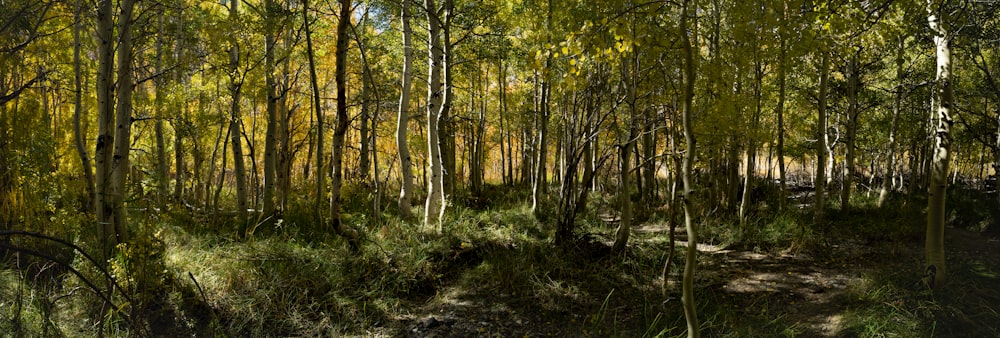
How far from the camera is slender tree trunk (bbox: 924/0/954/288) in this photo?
16.4 feet

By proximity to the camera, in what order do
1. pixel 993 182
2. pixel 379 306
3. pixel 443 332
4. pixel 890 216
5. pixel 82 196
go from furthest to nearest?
pixel 993 182
pixel 890 216
pixel 82 196
pixel 379 306
pixel 443 332

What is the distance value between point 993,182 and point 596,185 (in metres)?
14.5

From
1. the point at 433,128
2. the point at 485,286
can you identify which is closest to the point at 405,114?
the point at 433,128

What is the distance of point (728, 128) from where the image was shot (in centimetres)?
764

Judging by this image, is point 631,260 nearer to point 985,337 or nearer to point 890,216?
point 985,337

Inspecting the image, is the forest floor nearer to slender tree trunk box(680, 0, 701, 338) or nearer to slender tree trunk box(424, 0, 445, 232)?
slender tree trunk box(680, 0, 701, 338)

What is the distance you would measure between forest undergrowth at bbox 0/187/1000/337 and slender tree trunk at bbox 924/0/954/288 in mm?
245

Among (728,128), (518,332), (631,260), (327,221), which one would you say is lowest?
(518,332)

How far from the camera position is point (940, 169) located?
5000 mm


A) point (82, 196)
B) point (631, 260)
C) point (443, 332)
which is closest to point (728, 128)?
point (631, 260)

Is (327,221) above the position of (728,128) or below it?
below

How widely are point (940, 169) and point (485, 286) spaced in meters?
4.74

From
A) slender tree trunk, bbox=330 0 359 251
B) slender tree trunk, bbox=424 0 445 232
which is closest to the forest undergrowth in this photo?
slender tree trunk, bbox=424 0 445 232

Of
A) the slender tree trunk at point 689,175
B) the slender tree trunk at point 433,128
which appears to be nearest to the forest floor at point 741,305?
the slender tree trunk at point 689,175
